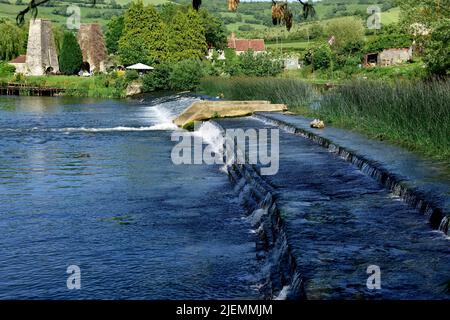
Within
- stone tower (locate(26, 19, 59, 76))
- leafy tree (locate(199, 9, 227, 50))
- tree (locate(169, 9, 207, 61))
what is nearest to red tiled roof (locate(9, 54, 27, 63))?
stone tower (locate(26, 19, 59, 76))

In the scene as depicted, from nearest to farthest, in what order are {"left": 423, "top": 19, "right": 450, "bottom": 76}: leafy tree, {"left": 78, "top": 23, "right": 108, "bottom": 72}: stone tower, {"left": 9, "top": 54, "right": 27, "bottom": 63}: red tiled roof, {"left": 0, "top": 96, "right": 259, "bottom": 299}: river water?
1. {"left": 0, "top": 96, "right": 259, "bottom": 299}: river water
2. {"left": 423, "top": 19, "right": 450, "bottom": 76}: leafy tree
3. {"left": 9, "top": 54, "right": 27, "bottom": 63}: red tiled roof
4. {"left": 78, "top": 23, "right": 108, "bottom": 72}: stone tower

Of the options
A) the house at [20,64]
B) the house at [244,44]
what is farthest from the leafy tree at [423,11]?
the house at [244,44]

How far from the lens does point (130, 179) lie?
646 inches

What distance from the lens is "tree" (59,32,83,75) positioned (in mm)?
99625

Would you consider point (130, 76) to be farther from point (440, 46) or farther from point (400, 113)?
point (400, 113)

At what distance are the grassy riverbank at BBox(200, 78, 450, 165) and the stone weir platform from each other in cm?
126

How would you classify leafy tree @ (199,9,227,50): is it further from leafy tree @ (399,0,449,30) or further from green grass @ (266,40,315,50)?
leafy tree @ (399,0,449,30)

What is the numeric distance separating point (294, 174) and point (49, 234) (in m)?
5.10

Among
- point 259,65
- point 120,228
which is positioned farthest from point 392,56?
point 120,228

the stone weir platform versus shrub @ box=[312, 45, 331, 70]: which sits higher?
shrub @ box=[312, 45, 331, 70]

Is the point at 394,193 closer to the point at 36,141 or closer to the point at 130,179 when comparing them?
the point at 130,179

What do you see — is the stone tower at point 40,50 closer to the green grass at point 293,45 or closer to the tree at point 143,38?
the tree at point 143,38

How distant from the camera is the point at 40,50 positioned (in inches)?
3863
